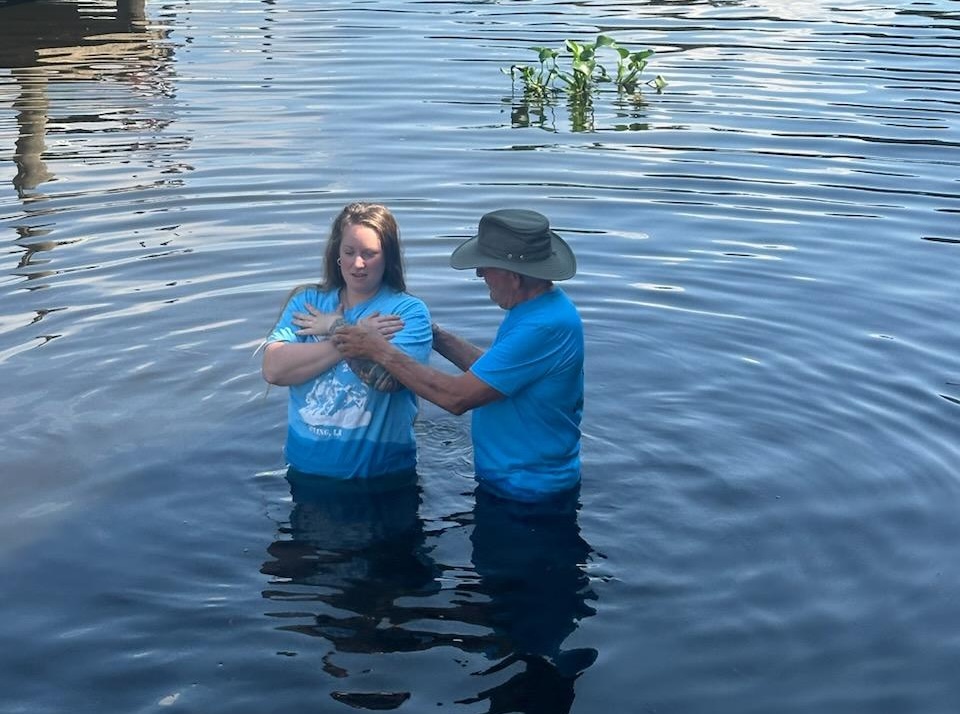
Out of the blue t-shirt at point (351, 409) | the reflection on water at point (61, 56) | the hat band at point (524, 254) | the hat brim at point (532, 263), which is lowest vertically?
the blue t-shirt at point (351, 409)

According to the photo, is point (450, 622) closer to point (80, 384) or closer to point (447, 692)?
point (447, 692)

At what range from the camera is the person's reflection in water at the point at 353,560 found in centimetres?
666

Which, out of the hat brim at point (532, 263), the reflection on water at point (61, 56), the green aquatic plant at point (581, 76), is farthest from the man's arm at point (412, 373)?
the green aquatic plant at point (581, 76)

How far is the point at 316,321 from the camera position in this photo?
24.6ft

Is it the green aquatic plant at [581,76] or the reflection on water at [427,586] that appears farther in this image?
the green aquatic plant at [581,76]

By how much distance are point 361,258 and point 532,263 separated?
0.95m

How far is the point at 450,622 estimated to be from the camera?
22.1 ft

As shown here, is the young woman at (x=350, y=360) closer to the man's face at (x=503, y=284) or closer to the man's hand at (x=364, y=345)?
the man's hand at (x=364, y=345)

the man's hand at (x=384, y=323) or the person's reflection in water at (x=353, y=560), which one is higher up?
the man's hand at (x=384, y=323)

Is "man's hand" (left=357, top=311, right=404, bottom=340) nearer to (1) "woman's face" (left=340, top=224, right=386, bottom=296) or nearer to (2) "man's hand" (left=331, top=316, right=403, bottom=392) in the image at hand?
(2) "man's hand" (left=331, top=316, right=403, bottom=392)

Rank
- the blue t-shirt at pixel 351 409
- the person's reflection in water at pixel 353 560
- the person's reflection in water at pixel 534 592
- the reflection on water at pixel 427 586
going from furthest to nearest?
1. the blue t-shirt at pixel 351 409
2. the person's reflection in water at pixel 353 560
3. the reflection on water at pixel 427 586
4. the person's reflection in water at pixel 534 592

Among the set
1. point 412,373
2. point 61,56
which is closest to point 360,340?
point 412,373

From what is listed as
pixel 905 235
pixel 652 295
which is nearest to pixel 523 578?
pixel 652 295

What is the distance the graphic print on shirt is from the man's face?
91cm
